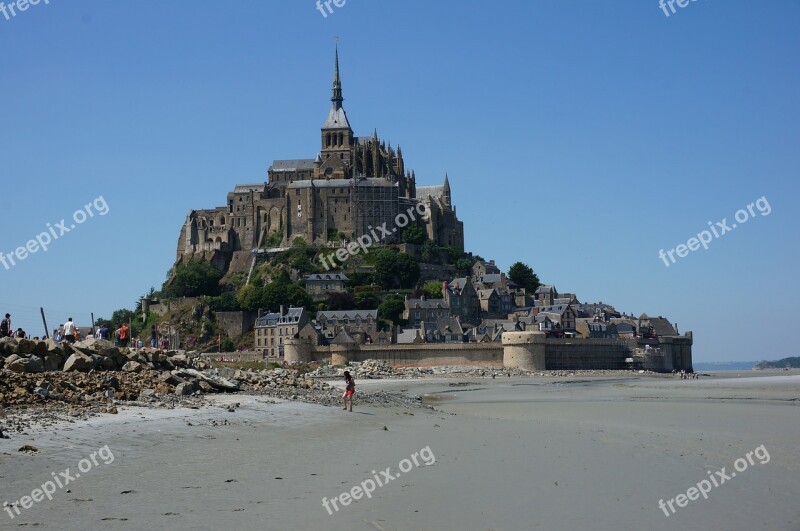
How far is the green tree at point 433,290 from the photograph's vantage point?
4107 inches

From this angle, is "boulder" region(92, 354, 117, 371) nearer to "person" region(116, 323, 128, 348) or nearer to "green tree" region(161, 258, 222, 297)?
"person" region(116, 323, 128, 348)

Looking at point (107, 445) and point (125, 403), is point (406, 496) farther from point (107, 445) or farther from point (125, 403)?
point (125, 403)

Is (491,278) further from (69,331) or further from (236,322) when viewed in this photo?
(69,331)

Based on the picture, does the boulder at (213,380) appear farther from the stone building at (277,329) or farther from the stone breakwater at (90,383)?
the stone building at (277,329)

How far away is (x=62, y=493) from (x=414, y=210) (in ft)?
348

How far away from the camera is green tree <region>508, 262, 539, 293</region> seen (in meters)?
115

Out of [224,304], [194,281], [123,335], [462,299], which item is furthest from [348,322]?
[123,335]

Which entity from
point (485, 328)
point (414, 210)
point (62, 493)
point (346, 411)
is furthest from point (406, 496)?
point (414, 210)

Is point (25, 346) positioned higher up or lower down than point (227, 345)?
lower down

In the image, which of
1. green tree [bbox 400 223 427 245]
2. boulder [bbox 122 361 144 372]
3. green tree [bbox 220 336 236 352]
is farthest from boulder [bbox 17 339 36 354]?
green tree [bbox 400 223 427 245]

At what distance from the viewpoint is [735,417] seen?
91.4 feet

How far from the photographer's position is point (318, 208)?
115500 millimetres

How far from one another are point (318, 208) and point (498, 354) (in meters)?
39.7

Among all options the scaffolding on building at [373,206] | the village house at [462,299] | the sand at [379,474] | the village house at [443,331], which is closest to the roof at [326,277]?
the scaffolding on building at [373,206]
